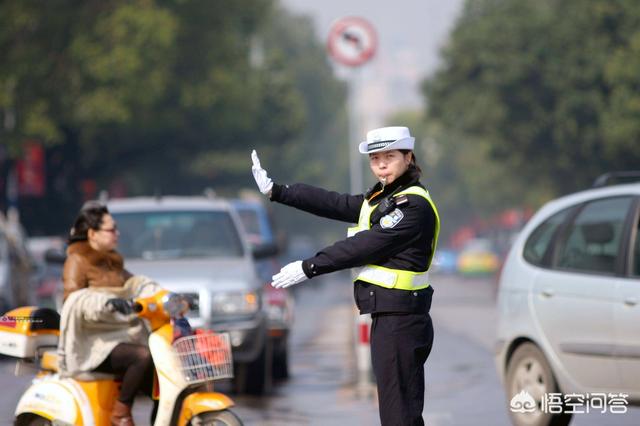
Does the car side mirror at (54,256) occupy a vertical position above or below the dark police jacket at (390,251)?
above

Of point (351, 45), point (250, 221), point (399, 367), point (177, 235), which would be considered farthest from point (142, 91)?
point (399, 367)

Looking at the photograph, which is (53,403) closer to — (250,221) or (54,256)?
(54,256)

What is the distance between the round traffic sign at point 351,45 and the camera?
17.6 m

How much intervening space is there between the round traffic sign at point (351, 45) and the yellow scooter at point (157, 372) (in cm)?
963

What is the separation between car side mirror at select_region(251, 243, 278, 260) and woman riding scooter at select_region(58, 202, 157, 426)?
4.84 meters

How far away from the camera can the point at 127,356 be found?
818 cm

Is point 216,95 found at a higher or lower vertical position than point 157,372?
higher

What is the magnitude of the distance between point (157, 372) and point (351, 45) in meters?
10.3

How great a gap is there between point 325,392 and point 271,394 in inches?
20.4

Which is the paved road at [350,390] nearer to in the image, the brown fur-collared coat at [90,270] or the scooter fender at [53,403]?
the brown fur-collared coat at [90,270]

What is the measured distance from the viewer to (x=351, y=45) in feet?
58.2

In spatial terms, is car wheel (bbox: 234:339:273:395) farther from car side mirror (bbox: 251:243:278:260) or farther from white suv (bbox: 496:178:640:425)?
white suv (bbox: 496:178:640:425)

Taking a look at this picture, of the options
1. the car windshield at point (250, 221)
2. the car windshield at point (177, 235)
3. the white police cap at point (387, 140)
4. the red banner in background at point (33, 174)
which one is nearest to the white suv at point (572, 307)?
the white police cap at point (387, 140)

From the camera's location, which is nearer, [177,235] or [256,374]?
[256,374]
